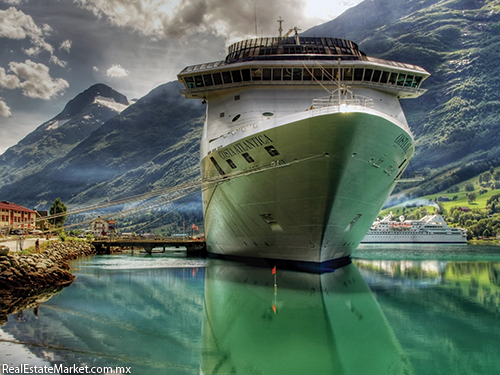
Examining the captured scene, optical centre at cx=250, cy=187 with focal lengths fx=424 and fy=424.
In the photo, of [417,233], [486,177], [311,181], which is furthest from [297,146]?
[486,177]

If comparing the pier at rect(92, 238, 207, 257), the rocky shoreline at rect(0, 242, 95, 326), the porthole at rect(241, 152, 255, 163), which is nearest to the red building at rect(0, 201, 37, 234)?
the pier at rect(92, 238, 207, 257)

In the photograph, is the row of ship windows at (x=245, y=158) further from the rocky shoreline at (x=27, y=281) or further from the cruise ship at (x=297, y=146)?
the rocky shoreline at (x=27, y=281)

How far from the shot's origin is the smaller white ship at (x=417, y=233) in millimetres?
77562

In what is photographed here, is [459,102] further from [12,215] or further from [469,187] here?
[12,215]

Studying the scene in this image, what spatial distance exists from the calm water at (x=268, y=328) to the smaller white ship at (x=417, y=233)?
6284 centimetres

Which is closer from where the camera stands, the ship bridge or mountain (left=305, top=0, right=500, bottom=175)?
the ship bridge

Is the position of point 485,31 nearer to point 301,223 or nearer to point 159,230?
point 159,230

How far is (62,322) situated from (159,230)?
169 meters

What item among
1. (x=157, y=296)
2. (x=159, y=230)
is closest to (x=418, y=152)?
(x=159, y=230)

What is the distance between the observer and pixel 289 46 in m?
25.1

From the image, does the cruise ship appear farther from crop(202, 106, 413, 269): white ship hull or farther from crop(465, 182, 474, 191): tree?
crop(465, 182, 474, 191): tree

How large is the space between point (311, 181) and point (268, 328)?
6.80 meters

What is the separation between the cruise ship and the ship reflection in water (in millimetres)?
2586

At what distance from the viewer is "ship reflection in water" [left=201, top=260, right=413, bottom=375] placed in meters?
8.30
